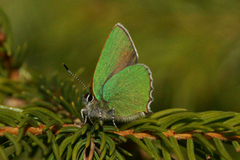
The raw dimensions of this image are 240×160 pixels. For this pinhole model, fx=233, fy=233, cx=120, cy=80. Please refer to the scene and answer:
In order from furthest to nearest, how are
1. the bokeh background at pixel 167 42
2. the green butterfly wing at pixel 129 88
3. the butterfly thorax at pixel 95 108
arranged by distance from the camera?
the bokeh background at pixel 167 42 < the green butterfly wing at pixel 129 88 < the butterfly thorax at pixel 95 108

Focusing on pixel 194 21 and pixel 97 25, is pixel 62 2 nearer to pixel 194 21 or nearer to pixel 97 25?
pixel 97 25

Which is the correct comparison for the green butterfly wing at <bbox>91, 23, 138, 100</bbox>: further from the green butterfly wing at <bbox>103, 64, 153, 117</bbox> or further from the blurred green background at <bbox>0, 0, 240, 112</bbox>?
the blurred green background at <bbox>0, 0, 240, 112</bbox>

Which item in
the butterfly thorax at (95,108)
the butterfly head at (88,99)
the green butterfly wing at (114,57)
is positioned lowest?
the butterfly thorax at (95,108)

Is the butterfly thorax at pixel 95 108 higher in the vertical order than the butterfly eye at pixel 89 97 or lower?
lower

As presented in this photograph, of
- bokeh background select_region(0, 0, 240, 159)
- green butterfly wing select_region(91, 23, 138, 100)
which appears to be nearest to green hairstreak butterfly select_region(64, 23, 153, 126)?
green butterfly wing select_region(91, 23, 138, 100)

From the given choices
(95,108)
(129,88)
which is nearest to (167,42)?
(129,88)

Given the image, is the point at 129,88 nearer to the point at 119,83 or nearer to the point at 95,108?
the point at 119,83

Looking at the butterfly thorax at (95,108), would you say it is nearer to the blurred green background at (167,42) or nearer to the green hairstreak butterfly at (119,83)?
the green hairstreak butterfly at (119,83)

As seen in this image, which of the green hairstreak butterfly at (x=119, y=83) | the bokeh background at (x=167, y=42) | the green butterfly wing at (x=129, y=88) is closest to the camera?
the green hairstreak butterfly at (x=119, y=83)

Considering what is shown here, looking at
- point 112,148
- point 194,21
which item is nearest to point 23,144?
point 112,148

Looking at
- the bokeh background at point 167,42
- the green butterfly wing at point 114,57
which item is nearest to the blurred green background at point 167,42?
the bokeh background at point 167,42
